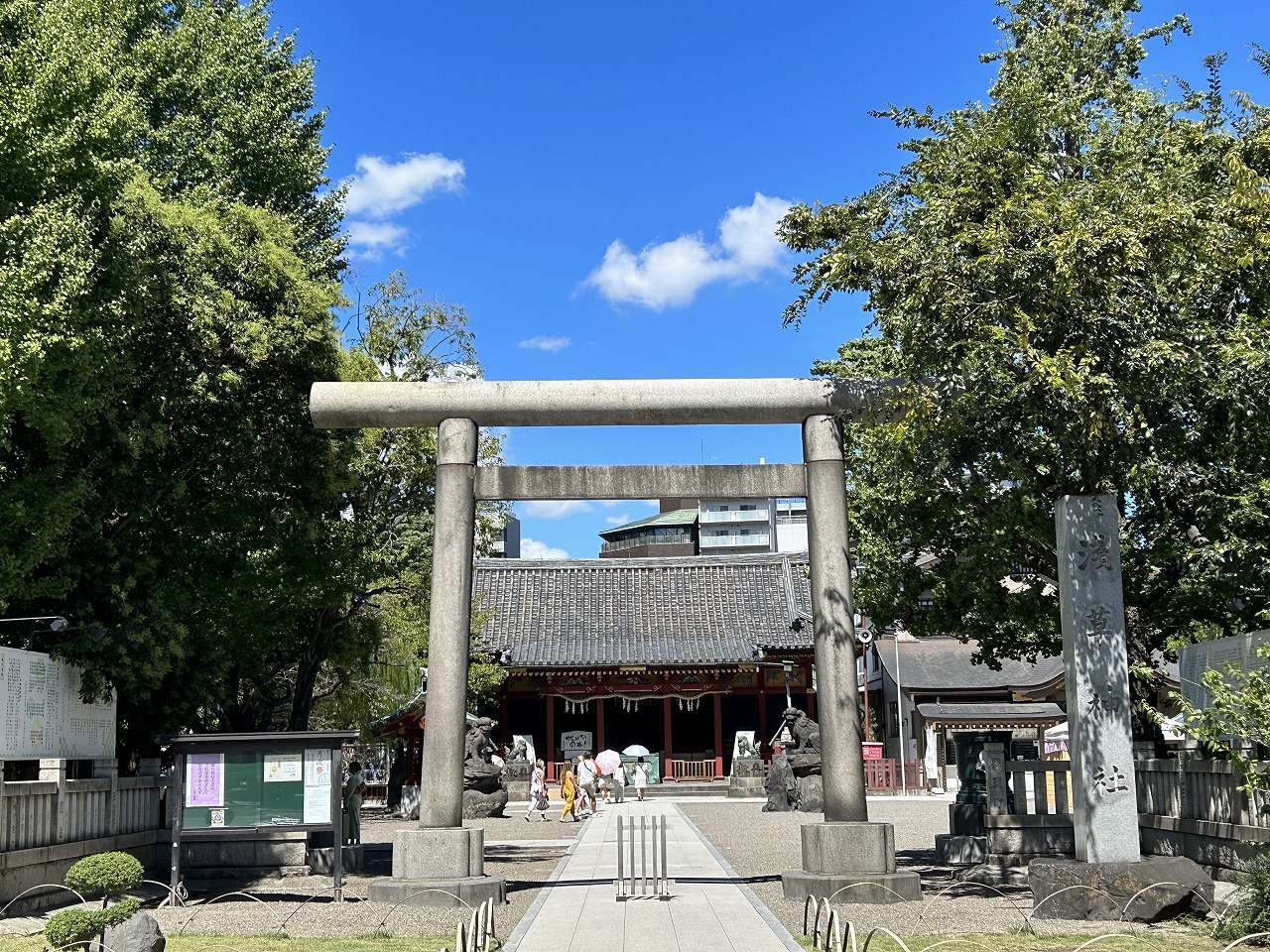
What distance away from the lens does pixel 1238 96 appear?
15211 millimetres

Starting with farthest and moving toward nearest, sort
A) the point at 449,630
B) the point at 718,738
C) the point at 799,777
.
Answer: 1. the point at 718,738
2. the point at 799,777
3. the point at 449,630

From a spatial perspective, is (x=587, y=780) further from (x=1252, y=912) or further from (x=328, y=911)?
(x=1252, y=912)

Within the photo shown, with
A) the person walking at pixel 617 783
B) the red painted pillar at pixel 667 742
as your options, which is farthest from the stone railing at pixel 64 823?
the red painted pillar at pixel 667 742

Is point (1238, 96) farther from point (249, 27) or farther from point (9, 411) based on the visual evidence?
point (249, 27)

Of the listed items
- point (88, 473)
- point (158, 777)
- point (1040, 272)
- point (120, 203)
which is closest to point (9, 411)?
point (88, 473)

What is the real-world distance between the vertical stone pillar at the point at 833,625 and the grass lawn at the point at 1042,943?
9.23 feet

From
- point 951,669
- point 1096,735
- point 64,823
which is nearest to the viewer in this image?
point 1096,735

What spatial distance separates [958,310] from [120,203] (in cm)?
1105

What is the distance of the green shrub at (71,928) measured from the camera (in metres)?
8.38

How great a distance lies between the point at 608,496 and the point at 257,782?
557 centimetres

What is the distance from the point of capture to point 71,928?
27.6ft

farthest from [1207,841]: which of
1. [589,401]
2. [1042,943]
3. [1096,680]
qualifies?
[589,401]

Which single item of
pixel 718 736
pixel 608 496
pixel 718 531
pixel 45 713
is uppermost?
pixel 718 531

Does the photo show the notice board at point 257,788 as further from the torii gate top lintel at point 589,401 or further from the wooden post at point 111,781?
the torii gate top lintel at point 589,401
